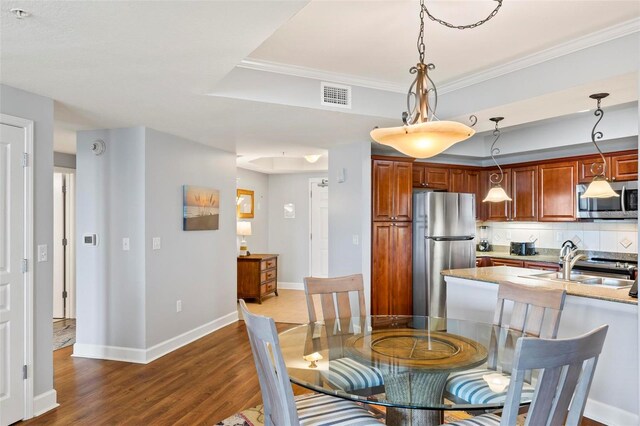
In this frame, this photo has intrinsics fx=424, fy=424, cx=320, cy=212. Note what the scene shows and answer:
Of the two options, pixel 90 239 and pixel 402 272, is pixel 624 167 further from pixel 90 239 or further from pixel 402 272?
pixel 90 239

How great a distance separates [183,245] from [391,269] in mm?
2349

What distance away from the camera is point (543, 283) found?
3.24 meters

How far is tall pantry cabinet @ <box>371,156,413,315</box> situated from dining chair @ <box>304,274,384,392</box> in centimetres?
175

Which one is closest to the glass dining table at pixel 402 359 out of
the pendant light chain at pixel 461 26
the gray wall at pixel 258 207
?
the pendant light chain at pixel 461 26

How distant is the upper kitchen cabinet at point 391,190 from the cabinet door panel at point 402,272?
0.53ft

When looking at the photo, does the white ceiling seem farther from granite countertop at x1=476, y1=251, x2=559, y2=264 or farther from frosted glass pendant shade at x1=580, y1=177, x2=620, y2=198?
granite countertop at x1=476, y1=251, x2=559, y2=264

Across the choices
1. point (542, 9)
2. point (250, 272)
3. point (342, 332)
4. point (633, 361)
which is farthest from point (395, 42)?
point (250, 272)

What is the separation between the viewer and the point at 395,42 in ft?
9.43

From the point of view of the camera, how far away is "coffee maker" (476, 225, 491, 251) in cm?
617

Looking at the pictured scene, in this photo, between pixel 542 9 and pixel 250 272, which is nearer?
pixel 542 9

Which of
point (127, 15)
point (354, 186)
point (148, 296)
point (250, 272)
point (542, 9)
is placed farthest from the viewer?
point (250, 272)

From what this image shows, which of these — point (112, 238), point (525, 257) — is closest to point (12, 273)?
point (112, 238)

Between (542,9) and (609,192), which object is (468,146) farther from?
(542,9)

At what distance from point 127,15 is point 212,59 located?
1.95ft
